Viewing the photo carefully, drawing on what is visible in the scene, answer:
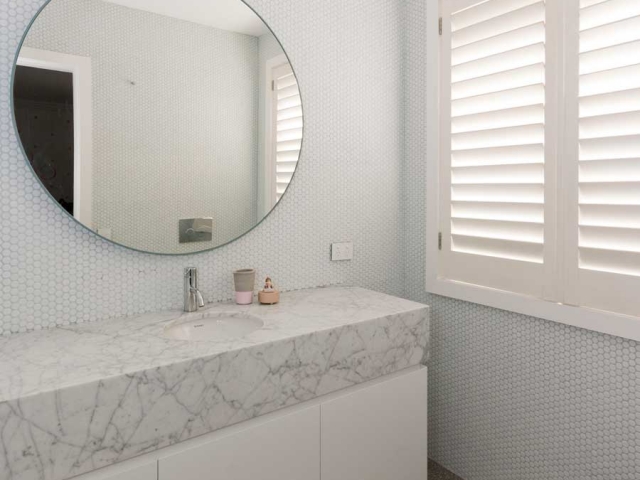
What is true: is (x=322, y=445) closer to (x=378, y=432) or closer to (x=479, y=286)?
(x=378, y=432)

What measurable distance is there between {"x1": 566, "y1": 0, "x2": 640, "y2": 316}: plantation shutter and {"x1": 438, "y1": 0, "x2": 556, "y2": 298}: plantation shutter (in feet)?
0.32

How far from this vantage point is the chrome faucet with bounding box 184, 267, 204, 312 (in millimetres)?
1627

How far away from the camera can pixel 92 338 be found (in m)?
1.34

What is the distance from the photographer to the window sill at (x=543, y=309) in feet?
4.85

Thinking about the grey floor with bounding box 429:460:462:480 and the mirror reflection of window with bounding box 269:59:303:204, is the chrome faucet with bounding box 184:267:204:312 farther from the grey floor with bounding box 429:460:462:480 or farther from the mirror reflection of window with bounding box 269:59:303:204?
the grey floor with bounding box 429:460:462:480

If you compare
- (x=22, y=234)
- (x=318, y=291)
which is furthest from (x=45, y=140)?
(x=318, y=291)

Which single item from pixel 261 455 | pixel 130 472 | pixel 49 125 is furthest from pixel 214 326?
pixel 49 125

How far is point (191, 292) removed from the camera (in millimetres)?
1634

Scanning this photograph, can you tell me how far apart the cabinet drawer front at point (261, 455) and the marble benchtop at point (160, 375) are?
5 cm

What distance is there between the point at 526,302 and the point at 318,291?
2.75 ft

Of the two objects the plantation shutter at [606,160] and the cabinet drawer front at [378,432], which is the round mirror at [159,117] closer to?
the cabinet drawer front at [378,432]

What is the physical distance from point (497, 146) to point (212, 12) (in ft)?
3.95

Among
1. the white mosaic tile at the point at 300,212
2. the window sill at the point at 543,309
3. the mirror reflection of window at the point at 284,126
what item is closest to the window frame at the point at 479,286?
the window sill at the point at 543,309

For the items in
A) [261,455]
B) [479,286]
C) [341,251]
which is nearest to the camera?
[261,455]
